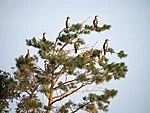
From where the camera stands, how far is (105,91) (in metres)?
6.29

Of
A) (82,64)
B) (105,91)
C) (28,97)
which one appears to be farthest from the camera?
(28,97)

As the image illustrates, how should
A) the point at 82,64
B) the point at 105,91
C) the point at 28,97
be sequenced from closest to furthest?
the point at 82,64 → the point at 105,91 → the point at 28,97

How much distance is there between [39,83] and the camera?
248 inches

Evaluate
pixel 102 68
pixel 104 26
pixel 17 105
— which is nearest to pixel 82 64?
pixel 102 68

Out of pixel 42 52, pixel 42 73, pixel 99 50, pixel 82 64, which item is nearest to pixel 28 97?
pixel 42 73

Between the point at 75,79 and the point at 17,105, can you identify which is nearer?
the point at 75,79

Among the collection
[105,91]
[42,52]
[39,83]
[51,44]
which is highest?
[51,44]

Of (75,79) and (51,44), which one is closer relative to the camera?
(75,79)

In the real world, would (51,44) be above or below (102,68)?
above

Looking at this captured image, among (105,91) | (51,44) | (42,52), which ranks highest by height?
(51,44)

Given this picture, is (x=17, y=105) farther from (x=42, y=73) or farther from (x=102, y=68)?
(x=102, y=68)

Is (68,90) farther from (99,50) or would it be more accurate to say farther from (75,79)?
(99,50)

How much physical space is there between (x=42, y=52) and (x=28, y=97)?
1.33 m

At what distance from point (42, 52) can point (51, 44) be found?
1.75 feet
